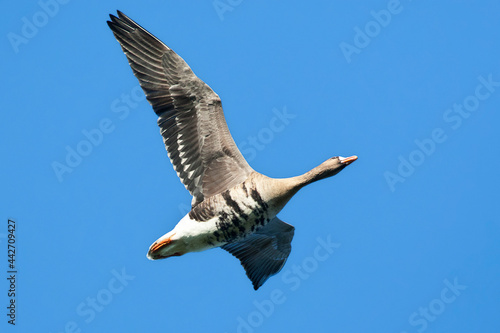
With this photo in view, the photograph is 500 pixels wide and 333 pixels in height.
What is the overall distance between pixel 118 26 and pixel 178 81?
4.97 feet

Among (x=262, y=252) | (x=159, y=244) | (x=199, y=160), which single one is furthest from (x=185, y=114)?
(x=262, y=252)

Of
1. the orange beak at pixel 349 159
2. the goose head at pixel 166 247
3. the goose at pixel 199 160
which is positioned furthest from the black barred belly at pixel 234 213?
the orange beak at pixel 349 159

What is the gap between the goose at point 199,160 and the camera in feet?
44.6

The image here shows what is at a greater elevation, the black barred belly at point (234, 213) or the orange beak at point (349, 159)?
the black barred belly at point (234, 213)

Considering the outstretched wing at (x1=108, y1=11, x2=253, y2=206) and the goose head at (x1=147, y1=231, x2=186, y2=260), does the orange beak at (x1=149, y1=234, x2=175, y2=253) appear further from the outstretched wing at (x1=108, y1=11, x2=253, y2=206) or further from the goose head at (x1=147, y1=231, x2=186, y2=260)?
the outstretched wing at (x1=108, y1=11, x2=253, y2=206)

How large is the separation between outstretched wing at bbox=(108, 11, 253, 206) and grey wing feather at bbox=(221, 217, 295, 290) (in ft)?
6.12

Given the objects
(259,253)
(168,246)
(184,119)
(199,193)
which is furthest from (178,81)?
(259,253)

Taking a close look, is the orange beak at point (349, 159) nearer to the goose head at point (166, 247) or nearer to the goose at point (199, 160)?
the goose at point (199, 160)

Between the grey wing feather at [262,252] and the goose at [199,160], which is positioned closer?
the goose at [199,160]

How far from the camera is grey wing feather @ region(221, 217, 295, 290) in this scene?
15477 mm

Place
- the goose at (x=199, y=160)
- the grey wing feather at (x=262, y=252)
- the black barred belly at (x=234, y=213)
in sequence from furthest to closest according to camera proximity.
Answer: the grey wing feather at (x=262, y=252), the goose at (x=199, y=160), the black barred belly at (x=234, y=213)

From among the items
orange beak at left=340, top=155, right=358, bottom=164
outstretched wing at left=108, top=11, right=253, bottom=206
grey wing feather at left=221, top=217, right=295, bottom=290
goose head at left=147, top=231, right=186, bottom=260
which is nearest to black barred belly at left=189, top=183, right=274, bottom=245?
outstretched wing at left=108, top=11, right=253, bottom=206

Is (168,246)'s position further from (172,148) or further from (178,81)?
(178,81)


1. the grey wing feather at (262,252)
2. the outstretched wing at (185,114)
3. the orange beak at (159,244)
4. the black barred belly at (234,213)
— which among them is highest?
the outstretched wing at (185,114)
